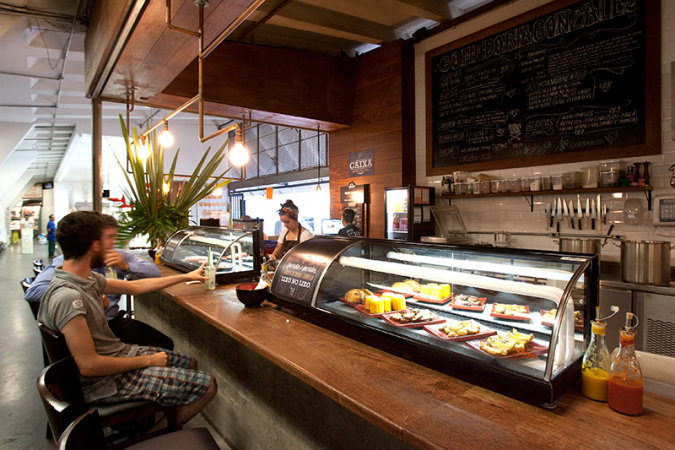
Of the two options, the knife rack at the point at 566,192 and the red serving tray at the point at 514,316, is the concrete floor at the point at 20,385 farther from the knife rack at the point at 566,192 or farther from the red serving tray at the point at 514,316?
the knife rack at the point at 566,192

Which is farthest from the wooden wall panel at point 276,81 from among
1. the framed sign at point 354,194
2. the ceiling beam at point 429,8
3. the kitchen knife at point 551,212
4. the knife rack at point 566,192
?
the kitchen knife at point 551,212

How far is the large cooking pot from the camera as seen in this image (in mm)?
3078

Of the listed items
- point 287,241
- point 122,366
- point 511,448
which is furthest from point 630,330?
point 287,241

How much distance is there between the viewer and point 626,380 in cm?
111

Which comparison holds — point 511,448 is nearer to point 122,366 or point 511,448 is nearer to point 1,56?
point 122,366

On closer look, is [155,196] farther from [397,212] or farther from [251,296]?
[397,212]

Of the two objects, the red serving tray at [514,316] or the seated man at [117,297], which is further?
the seated man at [117,297]

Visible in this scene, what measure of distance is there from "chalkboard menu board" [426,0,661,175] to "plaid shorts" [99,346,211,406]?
167 inches

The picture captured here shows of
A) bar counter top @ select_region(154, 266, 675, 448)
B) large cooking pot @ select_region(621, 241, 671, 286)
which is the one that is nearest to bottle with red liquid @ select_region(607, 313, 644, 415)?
bar counter top @ select_region(154, 266, 675, 448)

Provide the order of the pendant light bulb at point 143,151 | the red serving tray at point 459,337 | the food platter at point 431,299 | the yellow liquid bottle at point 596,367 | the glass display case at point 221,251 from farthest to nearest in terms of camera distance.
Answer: the pendant light bulb at point 143,151
the glass display case at point 221,251
the food platter at point 431,299
the red serving tray at point 459,337
the yellow liquid bottle at point 596,367

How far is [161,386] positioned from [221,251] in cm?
160

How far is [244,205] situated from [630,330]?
13.2 metres

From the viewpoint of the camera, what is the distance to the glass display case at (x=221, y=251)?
305 centimetres

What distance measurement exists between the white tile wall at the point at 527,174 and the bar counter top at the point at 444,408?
331cm
